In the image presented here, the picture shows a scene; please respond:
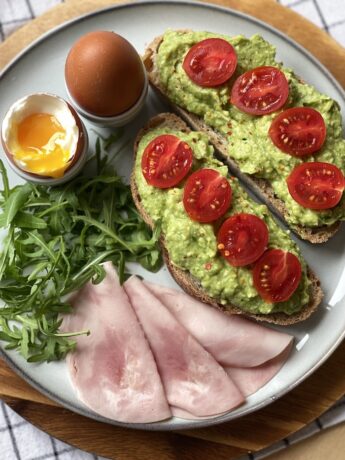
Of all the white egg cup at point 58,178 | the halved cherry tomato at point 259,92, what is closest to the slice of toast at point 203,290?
the white egg cup at point 58,178

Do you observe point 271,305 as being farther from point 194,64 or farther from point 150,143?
point 194,64

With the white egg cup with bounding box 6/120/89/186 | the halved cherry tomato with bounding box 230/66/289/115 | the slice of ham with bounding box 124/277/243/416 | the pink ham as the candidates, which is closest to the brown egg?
the white egg cup with bounding box 6/120/89/186

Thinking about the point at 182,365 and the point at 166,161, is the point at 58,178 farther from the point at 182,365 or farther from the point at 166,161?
the point at 182,365

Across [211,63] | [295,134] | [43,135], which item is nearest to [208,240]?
[295,134]

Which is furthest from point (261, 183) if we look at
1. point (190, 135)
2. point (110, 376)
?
point (110, 376)

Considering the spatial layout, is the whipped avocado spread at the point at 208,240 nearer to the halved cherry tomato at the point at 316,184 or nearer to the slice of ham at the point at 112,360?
the halved cherry tomato at the point at 316,184

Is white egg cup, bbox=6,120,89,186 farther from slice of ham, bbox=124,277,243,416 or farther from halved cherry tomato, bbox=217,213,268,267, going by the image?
halved cherry tomato, bbox=217,213,268,267
